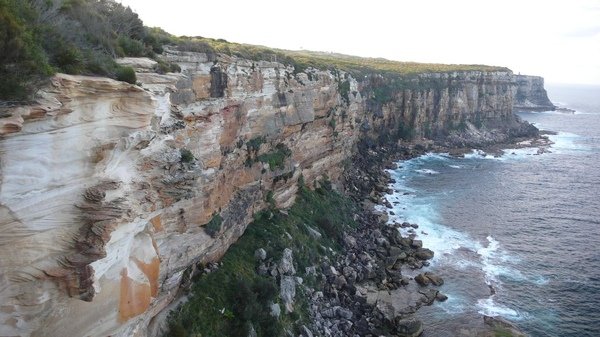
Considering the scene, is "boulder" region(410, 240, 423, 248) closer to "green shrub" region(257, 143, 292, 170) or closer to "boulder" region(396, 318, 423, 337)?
"boulder" region(396, 318, 423, 337)

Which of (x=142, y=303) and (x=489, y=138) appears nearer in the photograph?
(x=142, y=303)

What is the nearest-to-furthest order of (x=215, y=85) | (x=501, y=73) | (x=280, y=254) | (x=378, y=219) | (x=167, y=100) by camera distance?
(x=167, y=100) → (x=215, y=85) → (x=280, y=254) → (x=378, y=219) → (x=501, y=73)

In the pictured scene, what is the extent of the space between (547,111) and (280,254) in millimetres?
160516

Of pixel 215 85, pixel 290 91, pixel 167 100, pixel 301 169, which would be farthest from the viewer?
pixel 301 169

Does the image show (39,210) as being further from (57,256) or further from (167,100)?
(167,100)

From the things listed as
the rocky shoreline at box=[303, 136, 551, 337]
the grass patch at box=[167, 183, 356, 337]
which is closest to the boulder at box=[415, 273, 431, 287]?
the rocky shoreline at box=[303, 136, 551, 337]

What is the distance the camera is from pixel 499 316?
31.1 metres

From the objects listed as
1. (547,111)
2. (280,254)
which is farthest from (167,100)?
(547,111)

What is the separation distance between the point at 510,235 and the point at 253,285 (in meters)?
32.5

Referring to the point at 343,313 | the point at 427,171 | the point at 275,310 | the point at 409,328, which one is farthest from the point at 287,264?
the point at 427,171

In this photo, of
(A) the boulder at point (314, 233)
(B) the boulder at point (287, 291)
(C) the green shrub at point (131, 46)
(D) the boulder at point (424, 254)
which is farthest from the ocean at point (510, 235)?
(C) the green shrub at point (131, 46)

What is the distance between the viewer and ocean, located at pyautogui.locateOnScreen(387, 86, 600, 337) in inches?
1247

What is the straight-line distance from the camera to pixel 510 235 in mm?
45125

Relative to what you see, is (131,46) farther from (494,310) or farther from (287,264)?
(494,310)
